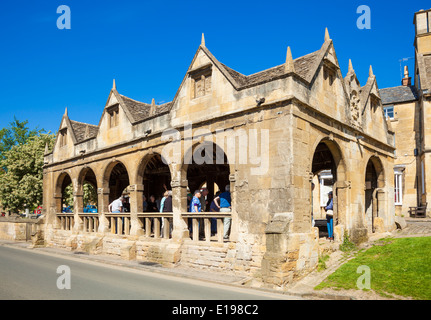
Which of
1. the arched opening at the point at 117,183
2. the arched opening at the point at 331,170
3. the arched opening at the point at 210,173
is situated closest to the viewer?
the arched opening at the point at 331,170

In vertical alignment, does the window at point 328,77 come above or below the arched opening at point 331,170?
above

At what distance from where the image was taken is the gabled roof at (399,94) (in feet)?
97.8

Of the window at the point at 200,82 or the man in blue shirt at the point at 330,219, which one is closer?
the window at the point at 200,82

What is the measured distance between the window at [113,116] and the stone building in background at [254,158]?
5 centimetres

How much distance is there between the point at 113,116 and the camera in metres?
17.6

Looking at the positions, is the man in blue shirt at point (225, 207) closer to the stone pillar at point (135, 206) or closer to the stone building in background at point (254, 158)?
the stone building in background at point (254, 158)

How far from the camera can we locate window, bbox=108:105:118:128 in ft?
57.1

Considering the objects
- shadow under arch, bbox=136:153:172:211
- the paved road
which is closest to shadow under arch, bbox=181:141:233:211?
shadow under arch, bbox=136:153:172:211

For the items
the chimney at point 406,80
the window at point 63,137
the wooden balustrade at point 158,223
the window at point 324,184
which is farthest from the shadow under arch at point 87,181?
the chimney at point 406,80

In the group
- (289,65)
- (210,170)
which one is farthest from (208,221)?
(210,170)

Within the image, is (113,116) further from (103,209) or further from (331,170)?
(331,170)

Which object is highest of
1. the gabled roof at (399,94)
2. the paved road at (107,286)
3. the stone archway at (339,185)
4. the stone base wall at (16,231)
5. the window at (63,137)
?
the gabled roof at (399,94)

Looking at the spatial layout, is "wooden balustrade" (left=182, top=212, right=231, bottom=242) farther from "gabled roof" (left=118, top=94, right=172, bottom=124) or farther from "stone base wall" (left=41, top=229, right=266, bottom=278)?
"gabled roof" (left=118, top=94, right=172, bottom=124)
